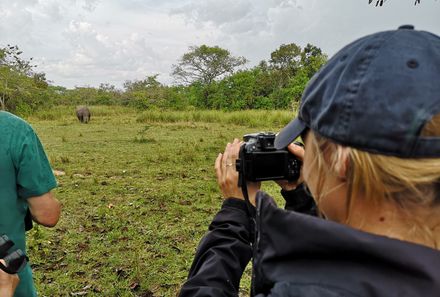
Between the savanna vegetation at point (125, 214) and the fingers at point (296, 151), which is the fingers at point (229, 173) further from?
the savanna vegetation at point (125, 214)

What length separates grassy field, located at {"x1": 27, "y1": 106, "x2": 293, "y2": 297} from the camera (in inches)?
109

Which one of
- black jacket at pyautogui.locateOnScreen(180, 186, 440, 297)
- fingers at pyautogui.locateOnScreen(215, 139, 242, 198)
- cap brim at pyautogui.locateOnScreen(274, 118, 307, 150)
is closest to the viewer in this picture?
black jacket at pyautogui.locateOnScreen(180, 186, 440, 297)

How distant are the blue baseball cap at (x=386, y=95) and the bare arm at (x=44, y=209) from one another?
105 cm

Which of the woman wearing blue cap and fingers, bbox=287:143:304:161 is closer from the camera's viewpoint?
the woman wearing blue cap

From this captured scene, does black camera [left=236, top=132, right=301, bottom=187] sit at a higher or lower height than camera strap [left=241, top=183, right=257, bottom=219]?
higher

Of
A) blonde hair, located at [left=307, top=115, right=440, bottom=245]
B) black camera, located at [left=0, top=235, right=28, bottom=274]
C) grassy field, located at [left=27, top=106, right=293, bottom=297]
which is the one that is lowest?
grassy field, located at [left=27, top=106, right=293, bottom=297]

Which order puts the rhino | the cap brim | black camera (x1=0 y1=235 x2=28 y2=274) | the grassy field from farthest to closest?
1. the rhino
2. the grassy field
3. black camera (x1=0 y1=235 x2=28 y2=274)
4. the cap brim

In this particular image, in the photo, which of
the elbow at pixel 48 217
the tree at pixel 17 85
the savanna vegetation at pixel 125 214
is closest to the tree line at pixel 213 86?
the tree at pixel 17 85

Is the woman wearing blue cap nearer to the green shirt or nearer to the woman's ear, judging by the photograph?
the woman's ear

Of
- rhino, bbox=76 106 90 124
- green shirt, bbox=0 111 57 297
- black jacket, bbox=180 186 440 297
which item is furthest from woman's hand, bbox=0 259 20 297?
rhino, bbox=76 106 90 124

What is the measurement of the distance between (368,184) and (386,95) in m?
0.14

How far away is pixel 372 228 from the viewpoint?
661mm

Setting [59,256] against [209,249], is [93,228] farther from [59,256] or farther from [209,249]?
[209,249]

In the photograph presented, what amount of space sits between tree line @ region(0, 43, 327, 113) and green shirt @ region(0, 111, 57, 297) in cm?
1958
